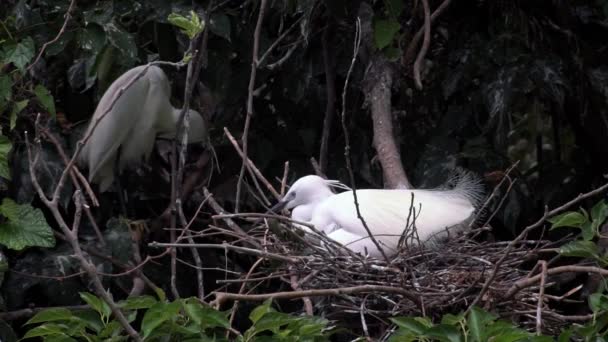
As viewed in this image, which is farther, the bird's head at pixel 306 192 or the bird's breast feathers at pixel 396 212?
the bird's head at pixel 306 192

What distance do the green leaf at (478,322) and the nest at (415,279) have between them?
290mm

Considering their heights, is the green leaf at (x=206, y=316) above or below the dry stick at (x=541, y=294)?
below

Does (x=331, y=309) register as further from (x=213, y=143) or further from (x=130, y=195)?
(x=130, y=195)

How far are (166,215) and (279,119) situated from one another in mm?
491

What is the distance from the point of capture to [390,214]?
3055mm

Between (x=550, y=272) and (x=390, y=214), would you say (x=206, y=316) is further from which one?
(x=390, y=214)

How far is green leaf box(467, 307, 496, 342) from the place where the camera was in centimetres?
220

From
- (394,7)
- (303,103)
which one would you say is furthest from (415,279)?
(303,103)

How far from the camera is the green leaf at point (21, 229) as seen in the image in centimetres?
294

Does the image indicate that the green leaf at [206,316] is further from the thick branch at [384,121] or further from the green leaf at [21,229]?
the thick branch at [384,121]

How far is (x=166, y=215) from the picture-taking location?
3924 mm

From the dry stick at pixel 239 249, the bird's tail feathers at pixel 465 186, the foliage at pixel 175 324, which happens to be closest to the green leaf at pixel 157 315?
the foliage at pixel 175 324

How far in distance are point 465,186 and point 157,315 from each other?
125 centimetres

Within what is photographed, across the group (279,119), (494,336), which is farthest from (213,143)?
(494,336)
